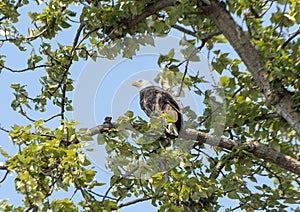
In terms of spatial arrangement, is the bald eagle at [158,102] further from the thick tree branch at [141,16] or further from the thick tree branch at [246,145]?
the thick tree branch at [141,16]

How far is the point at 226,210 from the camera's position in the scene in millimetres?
4066

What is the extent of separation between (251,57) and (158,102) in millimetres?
712

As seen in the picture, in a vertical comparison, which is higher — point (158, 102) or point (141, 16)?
point (141, 16)

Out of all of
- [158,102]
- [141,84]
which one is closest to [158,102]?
[158,102]

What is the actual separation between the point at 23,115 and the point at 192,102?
141cm

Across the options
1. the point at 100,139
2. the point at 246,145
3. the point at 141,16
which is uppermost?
the point at 141,16

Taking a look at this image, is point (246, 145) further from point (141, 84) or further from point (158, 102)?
point (141, 84)

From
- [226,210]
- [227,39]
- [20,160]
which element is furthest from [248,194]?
[20,160]

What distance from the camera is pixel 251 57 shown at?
3.79 m

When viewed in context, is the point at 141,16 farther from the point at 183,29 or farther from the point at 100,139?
the point at 100,139

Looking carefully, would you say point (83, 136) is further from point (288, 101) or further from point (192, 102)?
point (288, 101)

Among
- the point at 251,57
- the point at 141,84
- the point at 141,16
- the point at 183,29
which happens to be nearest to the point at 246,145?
the point at 251,57

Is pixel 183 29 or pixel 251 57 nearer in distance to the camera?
pixel 251 57

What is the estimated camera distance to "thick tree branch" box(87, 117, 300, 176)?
12.7 ft
